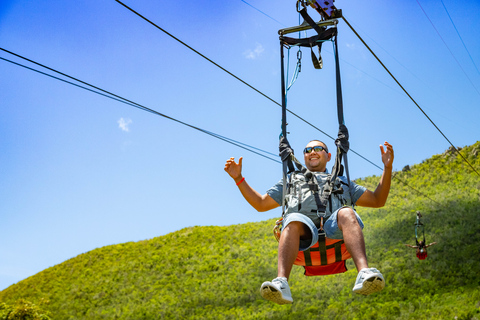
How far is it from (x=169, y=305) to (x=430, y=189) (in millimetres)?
21409

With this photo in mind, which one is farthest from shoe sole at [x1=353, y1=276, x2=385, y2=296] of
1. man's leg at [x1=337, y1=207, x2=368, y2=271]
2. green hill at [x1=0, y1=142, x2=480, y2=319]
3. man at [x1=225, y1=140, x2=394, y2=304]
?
green hill at [x1=0, y1=142, x2=480, y2=319]

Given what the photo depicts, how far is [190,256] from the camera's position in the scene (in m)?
30.3

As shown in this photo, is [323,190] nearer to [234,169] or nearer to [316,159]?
[316,159]

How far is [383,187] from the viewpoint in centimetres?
472

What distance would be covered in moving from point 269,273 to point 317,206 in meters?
22.3

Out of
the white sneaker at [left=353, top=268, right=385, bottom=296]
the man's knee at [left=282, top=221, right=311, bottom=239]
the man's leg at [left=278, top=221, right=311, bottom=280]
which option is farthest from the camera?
the man's knee at [left=282, top=221, right=311, bottom=239]

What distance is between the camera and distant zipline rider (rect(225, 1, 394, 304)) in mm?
3736

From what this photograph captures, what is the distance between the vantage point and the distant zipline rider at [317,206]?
3736mm

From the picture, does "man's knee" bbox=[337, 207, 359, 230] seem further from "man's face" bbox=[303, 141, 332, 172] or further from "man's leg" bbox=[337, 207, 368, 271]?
"man's face" bbox=[303, 141, 332, 172]

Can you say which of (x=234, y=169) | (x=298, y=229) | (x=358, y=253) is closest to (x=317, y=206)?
(x=298, y=229)

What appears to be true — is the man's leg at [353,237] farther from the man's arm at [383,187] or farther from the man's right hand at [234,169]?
the man's right hand at [234,169]

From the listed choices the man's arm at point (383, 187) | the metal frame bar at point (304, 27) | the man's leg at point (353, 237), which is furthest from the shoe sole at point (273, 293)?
the metal frame bar at point (304, 27)

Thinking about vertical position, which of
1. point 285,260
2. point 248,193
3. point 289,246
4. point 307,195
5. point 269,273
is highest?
point 248,193

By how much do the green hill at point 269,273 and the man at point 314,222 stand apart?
13174 millimetres
